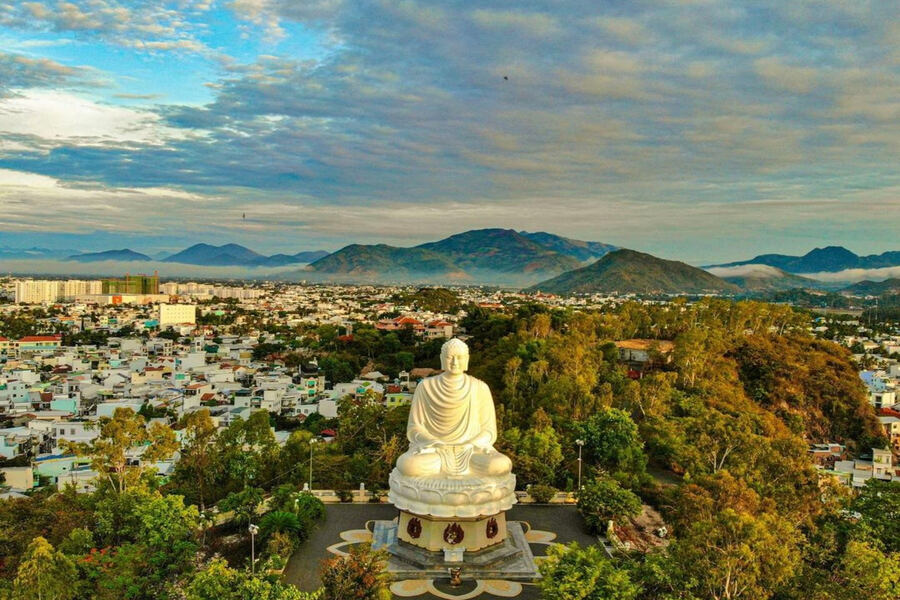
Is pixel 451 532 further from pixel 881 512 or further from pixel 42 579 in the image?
pixel 881 512

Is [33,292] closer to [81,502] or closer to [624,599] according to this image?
[81,502]

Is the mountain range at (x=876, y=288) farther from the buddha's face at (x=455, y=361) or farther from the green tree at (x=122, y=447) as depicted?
the green tree at (x=122, y=447)

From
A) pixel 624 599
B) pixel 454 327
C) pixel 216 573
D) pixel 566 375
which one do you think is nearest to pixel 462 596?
pixel 624 599

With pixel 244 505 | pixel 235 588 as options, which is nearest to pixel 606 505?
pixel 244 505

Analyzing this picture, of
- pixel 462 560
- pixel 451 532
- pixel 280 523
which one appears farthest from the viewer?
pixel 280 523

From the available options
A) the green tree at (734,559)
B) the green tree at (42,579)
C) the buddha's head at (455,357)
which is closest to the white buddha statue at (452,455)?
the buddha's head at (455,357)

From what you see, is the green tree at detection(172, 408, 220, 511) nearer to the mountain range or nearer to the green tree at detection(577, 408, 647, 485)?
the green tree at detection(577, 408, 647, 485)
